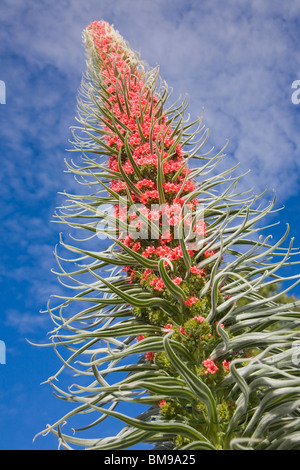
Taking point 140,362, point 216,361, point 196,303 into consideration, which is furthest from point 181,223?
point 140,362

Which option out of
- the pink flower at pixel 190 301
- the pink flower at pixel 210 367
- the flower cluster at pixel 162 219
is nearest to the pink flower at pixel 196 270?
the flower cluster at pixel 162 219

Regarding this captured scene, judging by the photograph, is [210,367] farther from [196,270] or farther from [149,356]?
[196,270]

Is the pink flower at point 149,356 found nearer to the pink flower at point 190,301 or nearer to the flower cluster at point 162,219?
the flower cluster at point 162,219

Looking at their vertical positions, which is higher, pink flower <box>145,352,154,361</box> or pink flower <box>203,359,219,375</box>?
pink flower <box>145,352,154,361</box>

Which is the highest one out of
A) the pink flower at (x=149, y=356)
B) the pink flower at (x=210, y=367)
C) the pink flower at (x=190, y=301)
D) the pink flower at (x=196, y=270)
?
the pink flower at (x=196, y=270)

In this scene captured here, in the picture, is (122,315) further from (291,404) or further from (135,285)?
(291,404)

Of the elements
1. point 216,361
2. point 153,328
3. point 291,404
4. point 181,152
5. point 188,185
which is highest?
point 181,152

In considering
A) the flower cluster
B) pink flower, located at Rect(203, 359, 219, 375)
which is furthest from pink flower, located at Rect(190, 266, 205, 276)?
pink flower, located at Rect(203, 359, 219, 375)

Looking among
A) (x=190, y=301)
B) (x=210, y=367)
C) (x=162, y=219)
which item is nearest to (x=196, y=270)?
(x=190, y=301)

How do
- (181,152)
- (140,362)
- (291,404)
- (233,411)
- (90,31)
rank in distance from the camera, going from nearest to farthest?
1. (291,404)
2. (233,411)
3. (140,362)
4. (181,152)
5. (90,31)

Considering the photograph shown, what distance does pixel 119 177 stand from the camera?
354 cm

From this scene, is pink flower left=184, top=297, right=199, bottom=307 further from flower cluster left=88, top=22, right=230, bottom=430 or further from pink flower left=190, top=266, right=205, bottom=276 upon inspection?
pink flower left=190, top=266, right=205, bottom=276

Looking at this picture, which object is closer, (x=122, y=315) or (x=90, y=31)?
(x=122, y=315)

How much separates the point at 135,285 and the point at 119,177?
0.97 meters
